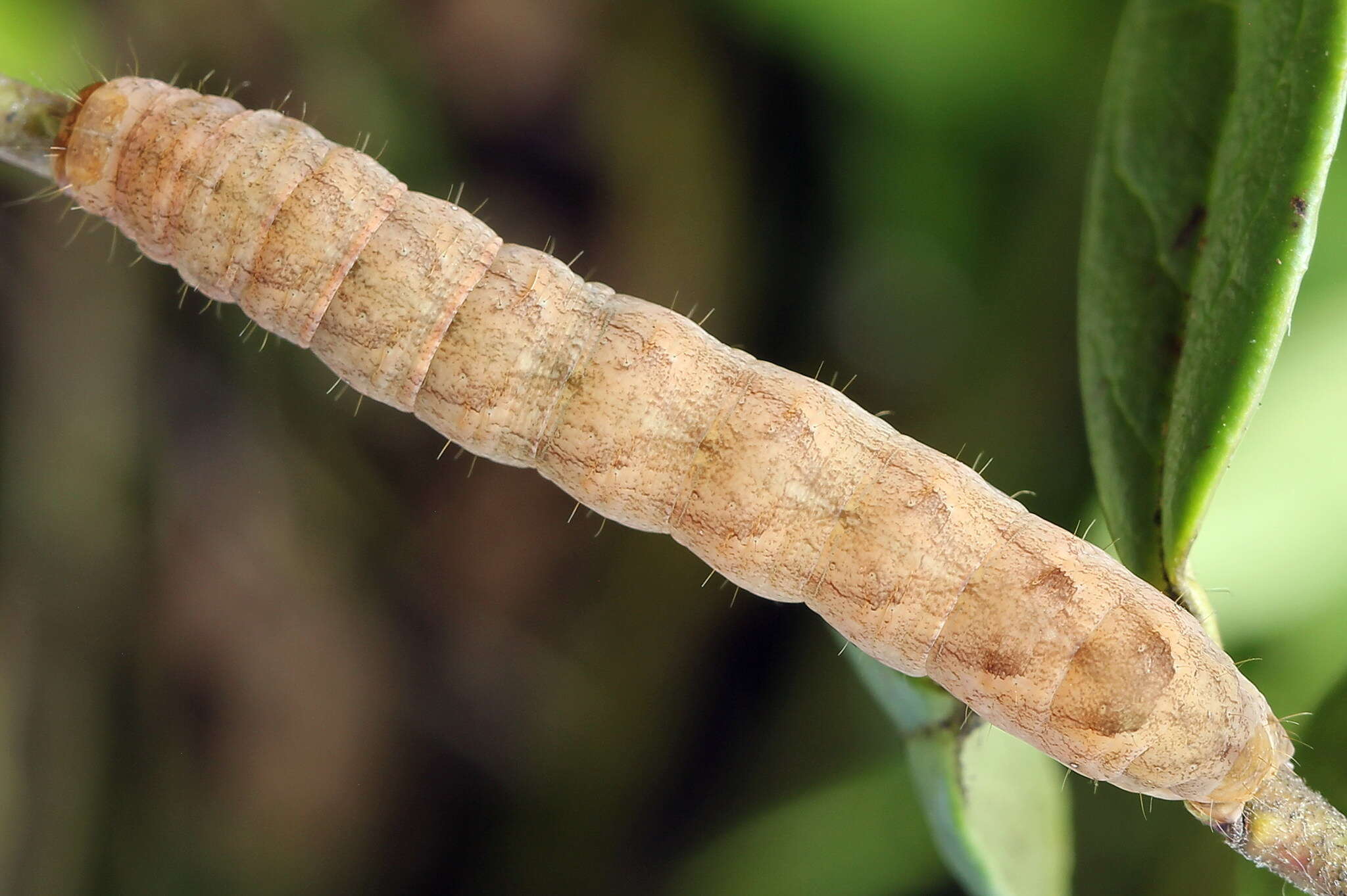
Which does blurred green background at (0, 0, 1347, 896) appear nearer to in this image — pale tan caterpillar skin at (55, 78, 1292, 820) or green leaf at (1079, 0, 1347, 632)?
green leaf at (1079, 0, 1347, 632)

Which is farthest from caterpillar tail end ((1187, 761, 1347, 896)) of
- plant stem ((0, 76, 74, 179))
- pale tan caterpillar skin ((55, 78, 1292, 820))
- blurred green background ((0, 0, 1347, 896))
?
plant stem ((0, 76, 74, 179))

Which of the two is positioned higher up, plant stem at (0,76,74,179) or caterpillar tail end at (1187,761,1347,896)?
caterpillar tail end at (1187,761,1347,896)

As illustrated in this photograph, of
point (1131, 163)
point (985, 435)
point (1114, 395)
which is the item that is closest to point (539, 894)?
point (985, 435)

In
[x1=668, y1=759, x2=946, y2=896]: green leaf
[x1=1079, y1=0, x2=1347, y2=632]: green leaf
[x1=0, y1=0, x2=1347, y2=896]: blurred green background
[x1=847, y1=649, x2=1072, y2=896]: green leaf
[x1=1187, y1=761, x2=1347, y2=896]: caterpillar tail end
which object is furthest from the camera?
[x1=0, y1=0, x2=1347, y2=896]: blurred green background

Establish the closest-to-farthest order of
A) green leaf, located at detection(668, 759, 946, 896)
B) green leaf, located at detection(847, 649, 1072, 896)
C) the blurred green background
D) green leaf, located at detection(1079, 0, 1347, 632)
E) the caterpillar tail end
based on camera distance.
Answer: green leaf, located at detection(1079, 0, 1347, 632)
the caterpillar tail end
green leaf, located at detection(847, 649, 1072, 896)
green leaf, located at detection(668, 759, 946, 896)
the blurred green background

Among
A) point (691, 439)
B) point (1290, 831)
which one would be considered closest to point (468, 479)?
point (691, 439)

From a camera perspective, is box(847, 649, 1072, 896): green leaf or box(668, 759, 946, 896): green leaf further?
box(668, 759, 946, 896): green leaf

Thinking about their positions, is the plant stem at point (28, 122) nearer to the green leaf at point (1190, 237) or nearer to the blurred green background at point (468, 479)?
the blurred green background at point (468, 479)
